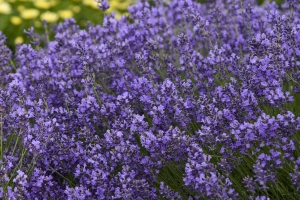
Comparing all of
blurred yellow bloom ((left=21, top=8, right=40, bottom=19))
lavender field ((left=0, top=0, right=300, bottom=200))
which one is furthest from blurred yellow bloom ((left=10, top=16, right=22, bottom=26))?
lavender field ((left=0, top=0, right=300, bottom=200))

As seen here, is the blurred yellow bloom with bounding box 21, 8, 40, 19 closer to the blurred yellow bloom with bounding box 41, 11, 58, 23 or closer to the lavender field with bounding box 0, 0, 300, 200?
the blurred yellow bloom with bounding box 41, 11, 58, 23

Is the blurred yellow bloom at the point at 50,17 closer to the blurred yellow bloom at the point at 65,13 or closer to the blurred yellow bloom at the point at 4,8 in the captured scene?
the blurred yellow bloom at the point at 65,13

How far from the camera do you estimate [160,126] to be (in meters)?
3.10

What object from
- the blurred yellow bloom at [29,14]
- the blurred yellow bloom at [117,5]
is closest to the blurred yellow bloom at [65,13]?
the blurred yellow bloom at [29,14]

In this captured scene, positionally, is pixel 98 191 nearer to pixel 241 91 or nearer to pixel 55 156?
pixel 55 156

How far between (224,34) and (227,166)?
6.63 ft

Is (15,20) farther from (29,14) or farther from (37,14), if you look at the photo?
(37,14)

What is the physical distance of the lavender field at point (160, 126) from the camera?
2.46 meters

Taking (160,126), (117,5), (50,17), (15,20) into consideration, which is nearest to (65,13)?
(50,17)

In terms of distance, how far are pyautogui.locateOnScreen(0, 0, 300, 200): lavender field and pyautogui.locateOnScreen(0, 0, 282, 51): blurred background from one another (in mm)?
3457

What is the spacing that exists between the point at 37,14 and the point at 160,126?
515 centimetres

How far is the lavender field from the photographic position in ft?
8.07

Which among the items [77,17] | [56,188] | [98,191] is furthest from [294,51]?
[77,17]

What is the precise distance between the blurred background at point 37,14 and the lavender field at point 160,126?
11.3 ft
